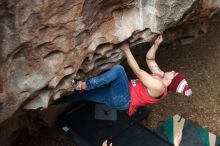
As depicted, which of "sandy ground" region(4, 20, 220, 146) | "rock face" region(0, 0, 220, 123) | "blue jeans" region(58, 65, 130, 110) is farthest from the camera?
"sandy ground" region(4, 20, 220, 146)

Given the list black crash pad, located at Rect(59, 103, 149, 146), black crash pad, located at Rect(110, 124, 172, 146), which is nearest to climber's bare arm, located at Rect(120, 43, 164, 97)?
black crash pad, located at Rect(110, 124, 172, 146)

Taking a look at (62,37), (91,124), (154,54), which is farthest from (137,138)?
(62,37)

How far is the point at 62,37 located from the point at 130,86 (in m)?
0.89

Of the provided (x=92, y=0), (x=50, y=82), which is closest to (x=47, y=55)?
(x=50, y=82)

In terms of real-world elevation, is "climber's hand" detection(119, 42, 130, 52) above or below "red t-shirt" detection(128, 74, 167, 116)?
above

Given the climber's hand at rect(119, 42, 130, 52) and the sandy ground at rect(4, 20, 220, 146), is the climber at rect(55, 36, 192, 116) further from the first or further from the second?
the sandy ground at rect(4, 20, 220, 146)

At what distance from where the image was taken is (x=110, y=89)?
12.2ft

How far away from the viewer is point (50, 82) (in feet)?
11.0

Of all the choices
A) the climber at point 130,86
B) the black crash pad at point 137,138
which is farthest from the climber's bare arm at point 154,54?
the black crash pad at point 137,138

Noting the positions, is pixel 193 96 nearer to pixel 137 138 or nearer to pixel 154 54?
pixel 137 138

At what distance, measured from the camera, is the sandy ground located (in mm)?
4820

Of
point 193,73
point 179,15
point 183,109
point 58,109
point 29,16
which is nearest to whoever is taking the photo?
point 29,16

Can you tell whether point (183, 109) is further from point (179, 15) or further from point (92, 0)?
point (92, 0)

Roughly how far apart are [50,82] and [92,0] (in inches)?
28.7
